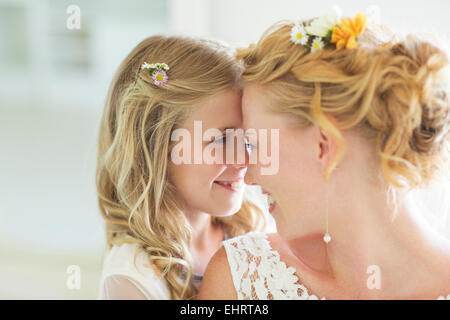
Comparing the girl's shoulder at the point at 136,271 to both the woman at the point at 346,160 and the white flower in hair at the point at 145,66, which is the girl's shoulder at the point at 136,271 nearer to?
the woman at the point at 346,160

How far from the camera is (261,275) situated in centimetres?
143

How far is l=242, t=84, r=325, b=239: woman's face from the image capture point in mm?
1306

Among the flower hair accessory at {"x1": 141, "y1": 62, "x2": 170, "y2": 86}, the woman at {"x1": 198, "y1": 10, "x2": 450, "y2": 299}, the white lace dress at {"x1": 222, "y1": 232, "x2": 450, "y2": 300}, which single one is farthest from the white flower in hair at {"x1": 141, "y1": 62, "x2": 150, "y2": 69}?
the white lace dress at {"x1": 222, "y1": 232, "x2": 450, "y2": 300}

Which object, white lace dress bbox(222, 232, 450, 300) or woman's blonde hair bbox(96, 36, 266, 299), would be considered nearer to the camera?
white lace dress bbox(222, 232, 450, 300)

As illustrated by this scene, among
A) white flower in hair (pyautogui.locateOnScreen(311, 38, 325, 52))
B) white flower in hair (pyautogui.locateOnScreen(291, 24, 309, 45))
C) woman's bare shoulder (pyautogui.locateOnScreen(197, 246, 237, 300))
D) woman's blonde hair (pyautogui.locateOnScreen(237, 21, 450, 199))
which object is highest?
white flower in hair (pyautogui.locateOnScreen(291, 24, 309, 45))

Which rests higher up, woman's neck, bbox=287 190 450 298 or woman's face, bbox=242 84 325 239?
woman's face, bbox=242 84 325 239

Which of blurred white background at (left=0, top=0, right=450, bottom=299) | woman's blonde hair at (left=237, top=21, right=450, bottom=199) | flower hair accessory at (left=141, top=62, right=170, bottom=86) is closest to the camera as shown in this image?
woman's blonde hair at (left=237, top=21, right=450, bottom=199)

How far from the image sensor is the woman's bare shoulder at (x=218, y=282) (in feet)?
4.69

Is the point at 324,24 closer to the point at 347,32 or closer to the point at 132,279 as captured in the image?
the point at 347,32

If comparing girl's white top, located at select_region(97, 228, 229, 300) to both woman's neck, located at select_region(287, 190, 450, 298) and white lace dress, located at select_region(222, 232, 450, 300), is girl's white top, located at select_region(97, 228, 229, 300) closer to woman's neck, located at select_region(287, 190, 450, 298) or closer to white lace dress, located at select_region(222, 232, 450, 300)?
white lace dress, located at select_region(222, 232, 450, 300)

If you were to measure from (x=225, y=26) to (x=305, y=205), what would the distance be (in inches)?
59.3

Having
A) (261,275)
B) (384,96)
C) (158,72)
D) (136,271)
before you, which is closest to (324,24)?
(384,96)

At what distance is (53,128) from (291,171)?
9.69 feet
